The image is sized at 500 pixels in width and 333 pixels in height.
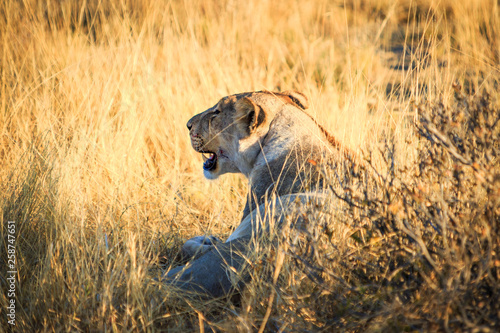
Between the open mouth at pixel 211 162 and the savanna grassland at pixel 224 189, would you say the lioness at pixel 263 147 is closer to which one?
the open mouth at pixel 211 162

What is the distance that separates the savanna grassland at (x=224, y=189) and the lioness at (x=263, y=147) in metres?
0.38

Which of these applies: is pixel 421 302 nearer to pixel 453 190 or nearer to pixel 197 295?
pixel 453 190

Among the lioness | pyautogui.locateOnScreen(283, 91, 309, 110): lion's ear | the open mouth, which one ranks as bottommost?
the open mouth

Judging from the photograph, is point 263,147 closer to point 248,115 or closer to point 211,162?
point 248,115

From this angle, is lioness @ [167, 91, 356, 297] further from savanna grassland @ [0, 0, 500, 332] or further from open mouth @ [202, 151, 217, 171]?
savanna grassland @ [0, 0, 500, 332]

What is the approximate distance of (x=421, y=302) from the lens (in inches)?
76.7

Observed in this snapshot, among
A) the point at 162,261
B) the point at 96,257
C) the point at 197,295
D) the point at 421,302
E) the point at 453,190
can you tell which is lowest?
the point at 162,261

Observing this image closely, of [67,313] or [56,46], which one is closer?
[67,313]

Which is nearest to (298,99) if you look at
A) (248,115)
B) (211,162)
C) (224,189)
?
(248,115)

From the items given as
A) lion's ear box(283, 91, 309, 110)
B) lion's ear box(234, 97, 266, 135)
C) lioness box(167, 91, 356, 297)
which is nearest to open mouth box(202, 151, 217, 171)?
lioness box(167, 91, 356, 297)

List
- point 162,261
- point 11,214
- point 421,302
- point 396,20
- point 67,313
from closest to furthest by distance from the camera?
point 421,302 → point 67,313 → point 11,214 → point 162,261 → point 396,20

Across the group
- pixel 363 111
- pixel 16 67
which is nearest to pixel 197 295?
pixel 363 111

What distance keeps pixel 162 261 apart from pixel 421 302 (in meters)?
2.20

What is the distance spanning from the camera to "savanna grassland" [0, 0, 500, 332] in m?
2.10
